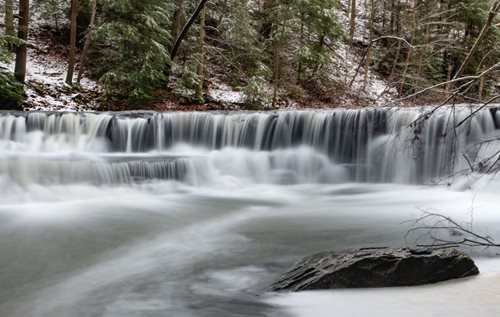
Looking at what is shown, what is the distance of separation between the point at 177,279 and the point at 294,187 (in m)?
6.78

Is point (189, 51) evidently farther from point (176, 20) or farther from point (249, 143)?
point (249, 143)

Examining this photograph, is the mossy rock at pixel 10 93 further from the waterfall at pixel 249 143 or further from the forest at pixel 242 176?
the waterfall at pixel 249 143

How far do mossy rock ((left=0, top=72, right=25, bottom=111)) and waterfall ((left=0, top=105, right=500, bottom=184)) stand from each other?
1.92 meters

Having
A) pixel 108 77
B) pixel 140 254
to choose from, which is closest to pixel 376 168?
pixel 140 254

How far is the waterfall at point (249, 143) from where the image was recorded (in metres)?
10.3

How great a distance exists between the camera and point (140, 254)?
571 cm

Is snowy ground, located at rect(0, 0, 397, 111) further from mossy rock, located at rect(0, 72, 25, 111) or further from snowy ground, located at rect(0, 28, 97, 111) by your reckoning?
mossy rock, located at rect(0, 72, 25, 111)

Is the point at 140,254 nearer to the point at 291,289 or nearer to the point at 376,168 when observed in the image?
the point at 291,289

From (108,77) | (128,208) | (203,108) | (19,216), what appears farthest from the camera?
(203,108)

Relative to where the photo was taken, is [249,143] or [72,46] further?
[72,46]

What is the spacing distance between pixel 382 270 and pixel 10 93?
13028mm

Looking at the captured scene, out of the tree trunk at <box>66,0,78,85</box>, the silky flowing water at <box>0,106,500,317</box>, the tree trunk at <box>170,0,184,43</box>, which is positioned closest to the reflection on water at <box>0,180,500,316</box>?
the silky flowing water at <box>0,106,500,317</box>

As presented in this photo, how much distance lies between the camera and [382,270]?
13.4 ft

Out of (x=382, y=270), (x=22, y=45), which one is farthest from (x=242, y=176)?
(x=22, y=45)
